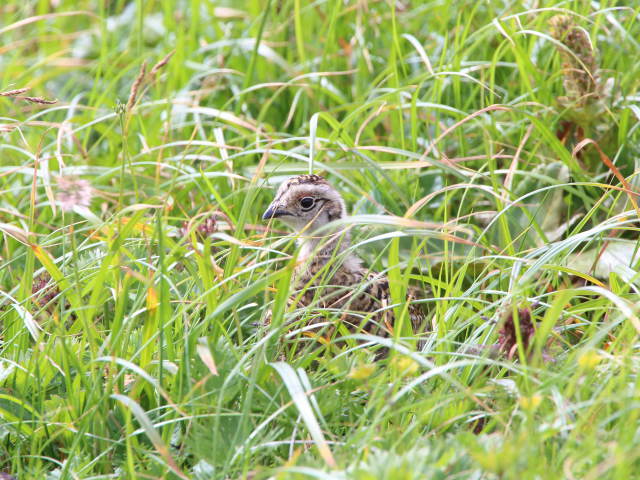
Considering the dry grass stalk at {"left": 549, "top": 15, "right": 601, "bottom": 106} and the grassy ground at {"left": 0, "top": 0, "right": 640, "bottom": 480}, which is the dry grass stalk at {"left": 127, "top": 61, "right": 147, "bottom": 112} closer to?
the grassy ground at {"left": 0, "top": 0, "right": 640, "bottom": 480}

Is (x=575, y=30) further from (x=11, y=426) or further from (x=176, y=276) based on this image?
(x=11, y=426)

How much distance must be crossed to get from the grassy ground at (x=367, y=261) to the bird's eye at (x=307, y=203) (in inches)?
9.9

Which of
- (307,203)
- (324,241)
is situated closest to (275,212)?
(307,203)

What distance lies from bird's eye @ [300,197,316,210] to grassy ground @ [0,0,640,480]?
252 mm

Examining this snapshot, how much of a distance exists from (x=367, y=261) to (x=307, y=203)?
0.50 metres

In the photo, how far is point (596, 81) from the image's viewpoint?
16.3ft

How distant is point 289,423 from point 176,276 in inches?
52.3

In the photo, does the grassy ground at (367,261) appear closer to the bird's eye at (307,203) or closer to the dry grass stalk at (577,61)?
the dry grass stalk at (577,61)

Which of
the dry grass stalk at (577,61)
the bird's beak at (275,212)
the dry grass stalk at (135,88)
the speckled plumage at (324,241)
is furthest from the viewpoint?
the dry grass stalk at (577,61)

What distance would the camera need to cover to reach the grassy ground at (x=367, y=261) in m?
3.02

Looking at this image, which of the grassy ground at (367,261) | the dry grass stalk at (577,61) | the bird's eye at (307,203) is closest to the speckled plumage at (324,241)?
the bird's eye at (307,203)

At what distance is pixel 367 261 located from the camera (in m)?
5.04

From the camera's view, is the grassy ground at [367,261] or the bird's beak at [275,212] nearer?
the grassy ground at [367,261]

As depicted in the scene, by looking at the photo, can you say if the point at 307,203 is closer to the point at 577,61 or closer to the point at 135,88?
the point at 135,88
